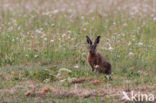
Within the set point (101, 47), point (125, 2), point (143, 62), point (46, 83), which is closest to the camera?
point (46, 83)

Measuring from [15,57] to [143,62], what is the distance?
3.31 m

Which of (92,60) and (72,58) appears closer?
(92,60)

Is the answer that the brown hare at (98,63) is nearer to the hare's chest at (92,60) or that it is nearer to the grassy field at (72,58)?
the hare's chest at (92,60)

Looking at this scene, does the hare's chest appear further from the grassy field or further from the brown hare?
the grassy field

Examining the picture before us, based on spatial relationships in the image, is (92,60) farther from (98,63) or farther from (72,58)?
(72,58)

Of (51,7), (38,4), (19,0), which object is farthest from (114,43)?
(19,0)

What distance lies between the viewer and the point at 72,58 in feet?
32.1

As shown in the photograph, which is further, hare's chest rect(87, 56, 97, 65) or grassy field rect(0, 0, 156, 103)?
hare's chest rect(87, 56, 97, 65)

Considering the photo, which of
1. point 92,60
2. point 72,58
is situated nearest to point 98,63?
point 92,60

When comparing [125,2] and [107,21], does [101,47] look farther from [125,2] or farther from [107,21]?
[125,2]

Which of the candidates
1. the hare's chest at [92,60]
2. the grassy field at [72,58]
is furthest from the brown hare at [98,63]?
the grassy field at [72,58]

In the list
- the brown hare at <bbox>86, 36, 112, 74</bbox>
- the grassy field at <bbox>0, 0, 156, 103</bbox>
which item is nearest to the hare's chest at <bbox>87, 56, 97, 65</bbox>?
the brown hare at <bbox>86, 36, 112, 74</bbox>

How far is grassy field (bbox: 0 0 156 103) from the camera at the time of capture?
7.15 metres

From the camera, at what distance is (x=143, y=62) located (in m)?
9.33
